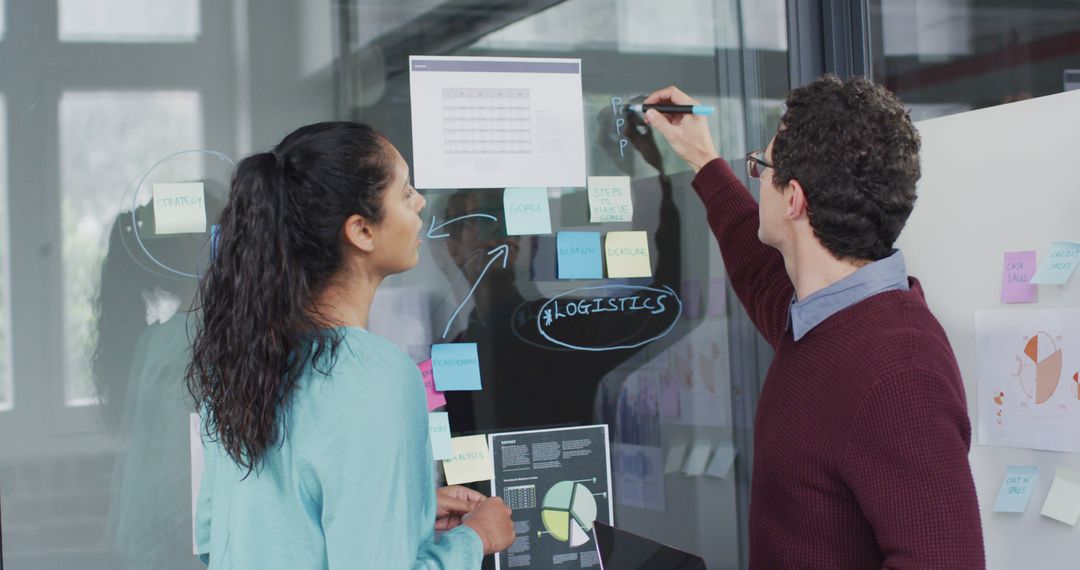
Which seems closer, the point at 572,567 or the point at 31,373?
the point at 31,373

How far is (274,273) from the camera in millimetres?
1181

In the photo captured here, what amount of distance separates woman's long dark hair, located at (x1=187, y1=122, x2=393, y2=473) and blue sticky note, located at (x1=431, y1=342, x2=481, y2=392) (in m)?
0.60

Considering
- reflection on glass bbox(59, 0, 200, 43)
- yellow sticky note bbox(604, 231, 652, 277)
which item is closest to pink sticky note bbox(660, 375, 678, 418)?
yellow sticky note bbox(604, 231, 652, 277)

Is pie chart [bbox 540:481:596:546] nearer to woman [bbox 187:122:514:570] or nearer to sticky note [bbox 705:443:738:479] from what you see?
sticky note [bbox 705:443:738:479]

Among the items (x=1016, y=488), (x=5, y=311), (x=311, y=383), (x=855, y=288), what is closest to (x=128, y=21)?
(x=5, y=311)

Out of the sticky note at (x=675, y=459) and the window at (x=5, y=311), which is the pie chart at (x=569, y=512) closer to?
the sticky note at (x=675, y=459)

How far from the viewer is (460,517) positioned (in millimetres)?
1568

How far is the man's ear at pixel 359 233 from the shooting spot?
1240 millimetres

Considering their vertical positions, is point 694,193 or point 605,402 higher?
point 694,193

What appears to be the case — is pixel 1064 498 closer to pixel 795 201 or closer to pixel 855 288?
pixel 855 288

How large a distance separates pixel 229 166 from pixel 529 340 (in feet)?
2.05

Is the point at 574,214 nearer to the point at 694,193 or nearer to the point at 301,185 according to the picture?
the point at 694,193

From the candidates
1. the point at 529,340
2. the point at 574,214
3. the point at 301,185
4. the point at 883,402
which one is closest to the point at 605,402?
the point at 529,340

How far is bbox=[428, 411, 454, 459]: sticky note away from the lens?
6.01ft
